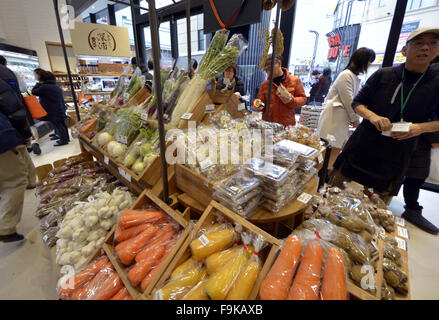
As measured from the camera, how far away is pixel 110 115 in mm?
A: 1867

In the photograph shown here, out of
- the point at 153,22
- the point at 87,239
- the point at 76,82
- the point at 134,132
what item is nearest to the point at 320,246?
the point at 153,22

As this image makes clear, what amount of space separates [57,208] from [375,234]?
7.24 ft

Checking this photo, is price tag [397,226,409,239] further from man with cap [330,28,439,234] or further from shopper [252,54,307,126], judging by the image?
shopper [252,54,307,126]

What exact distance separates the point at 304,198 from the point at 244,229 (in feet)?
1.22

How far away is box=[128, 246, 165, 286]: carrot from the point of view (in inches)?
34.8

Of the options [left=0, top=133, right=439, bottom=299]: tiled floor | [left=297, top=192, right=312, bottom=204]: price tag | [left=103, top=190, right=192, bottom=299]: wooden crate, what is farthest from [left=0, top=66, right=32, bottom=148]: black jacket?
[left=297, top=192, right=312, bottom=204]: price tag

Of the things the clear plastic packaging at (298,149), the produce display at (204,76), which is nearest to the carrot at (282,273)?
the clear plastic packaging at (298,149)

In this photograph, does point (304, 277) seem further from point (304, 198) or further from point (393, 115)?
point (393, 115)

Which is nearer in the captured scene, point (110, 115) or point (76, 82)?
→ point (110, 115)

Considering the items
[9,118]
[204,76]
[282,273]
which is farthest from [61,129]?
[282,273]

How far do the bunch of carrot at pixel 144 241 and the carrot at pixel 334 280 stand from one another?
642mm

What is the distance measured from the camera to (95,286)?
36.8 inches
